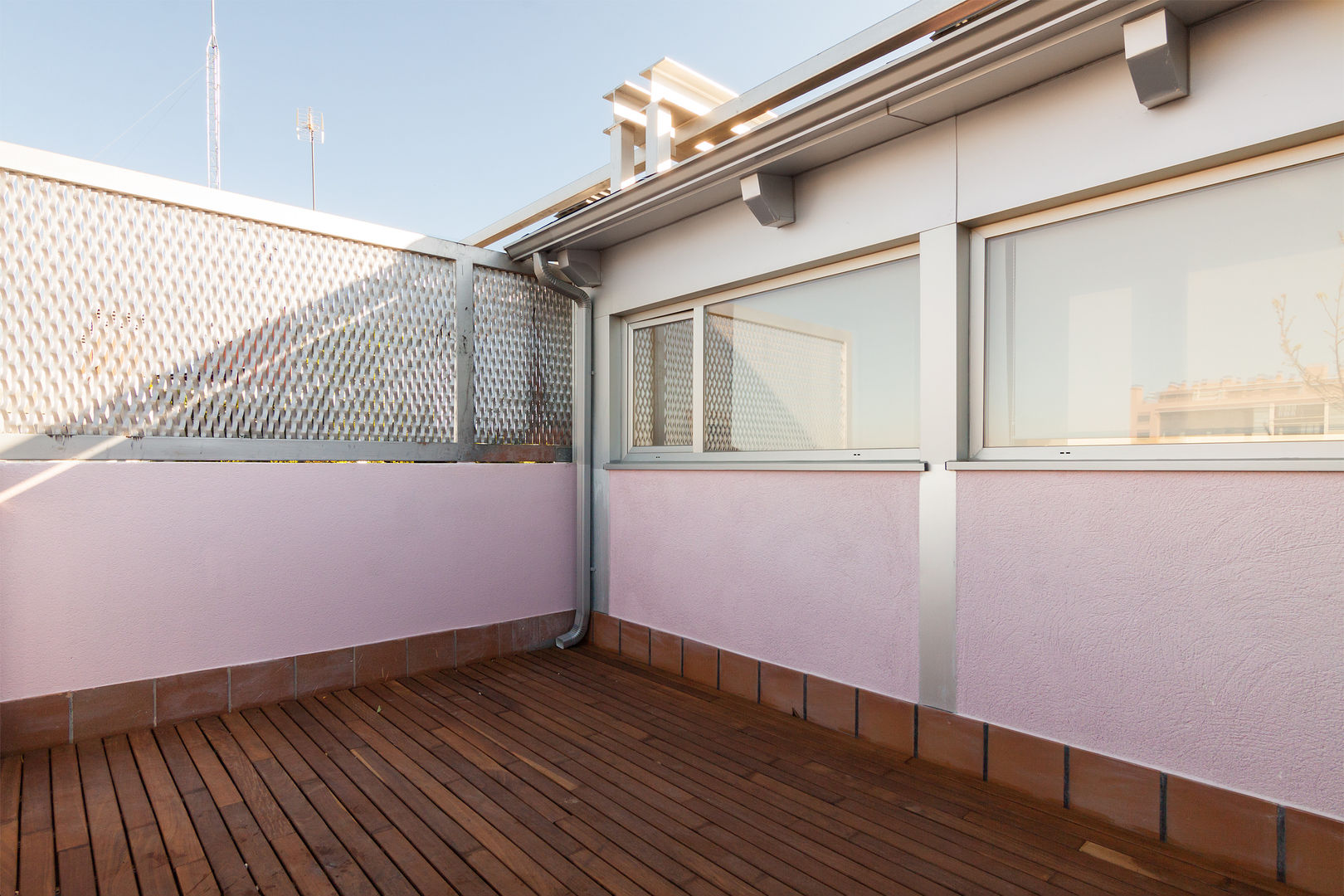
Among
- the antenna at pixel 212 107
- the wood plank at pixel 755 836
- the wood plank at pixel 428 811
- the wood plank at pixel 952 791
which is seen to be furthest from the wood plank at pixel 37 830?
the antenna at pixel 212 107

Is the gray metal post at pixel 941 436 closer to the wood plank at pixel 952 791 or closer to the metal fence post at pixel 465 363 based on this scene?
the wood plank at pixel 952 791

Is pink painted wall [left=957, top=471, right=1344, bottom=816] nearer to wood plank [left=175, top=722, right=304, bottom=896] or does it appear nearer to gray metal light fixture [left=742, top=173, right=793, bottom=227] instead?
gray metal light fixture [left=742, top=173, right=793, bottom=227]

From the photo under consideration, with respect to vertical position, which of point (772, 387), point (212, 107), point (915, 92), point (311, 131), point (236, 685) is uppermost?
point (311, 131)

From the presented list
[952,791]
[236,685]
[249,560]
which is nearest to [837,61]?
[952,791]

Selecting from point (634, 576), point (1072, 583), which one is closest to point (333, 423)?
point (634, 576)

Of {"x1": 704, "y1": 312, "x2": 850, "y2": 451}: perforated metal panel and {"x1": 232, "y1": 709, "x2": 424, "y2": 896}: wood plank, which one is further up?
{"x1": 704, "y1": 312, "x2": 850, "y2": 451}: perforated metal panel

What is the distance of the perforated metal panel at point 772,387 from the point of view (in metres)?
3.38

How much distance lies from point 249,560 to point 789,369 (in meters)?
2.80

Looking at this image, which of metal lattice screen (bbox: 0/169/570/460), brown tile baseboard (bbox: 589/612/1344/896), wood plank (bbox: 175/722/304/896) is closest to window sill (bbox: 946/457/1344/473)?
brown tile baseboard (bbox: 589/612/1344/896)

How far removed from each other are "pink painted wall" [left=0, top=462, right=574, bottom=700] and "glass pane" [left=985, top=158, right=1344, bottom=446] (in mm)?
2852

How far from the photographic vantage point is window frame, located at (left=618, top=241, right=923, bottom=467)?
316cm

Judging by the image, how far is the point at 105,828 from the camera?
2379mm

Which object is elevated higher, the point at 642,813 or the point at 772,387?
the point at 772,387

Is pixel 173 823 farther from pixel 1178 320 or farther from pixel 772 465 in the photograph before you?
pixel 1178 320
